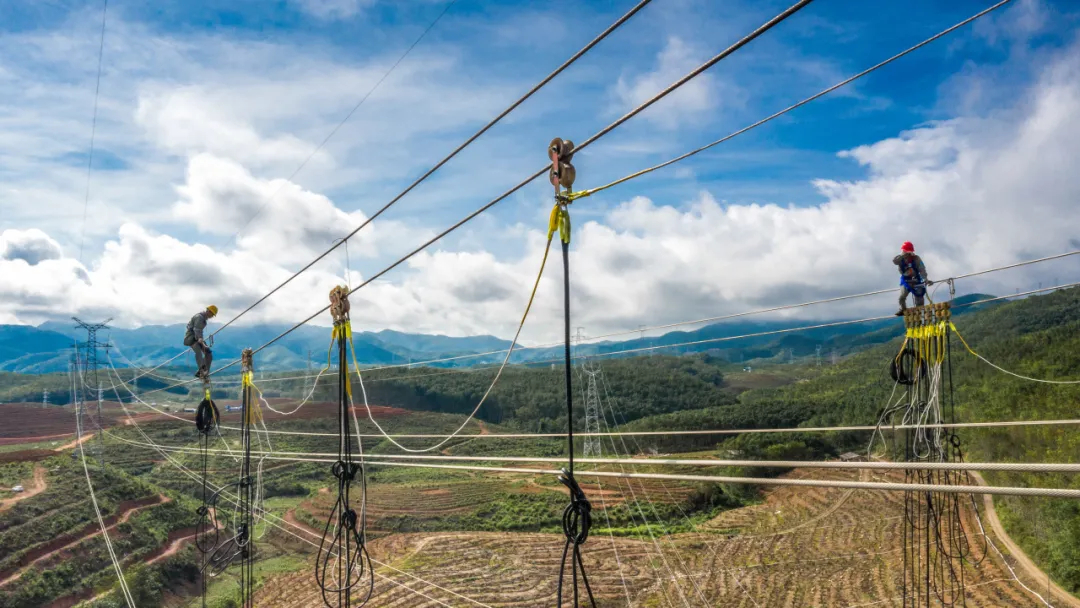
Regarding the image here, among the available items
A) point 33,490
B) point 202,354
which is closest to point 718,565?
point 202,354

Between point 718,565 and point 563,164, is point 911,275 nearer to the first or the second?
point 563,164

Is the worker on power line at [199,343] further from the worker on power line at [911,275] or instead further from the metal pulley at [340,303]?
the worker on power line at [911,275]

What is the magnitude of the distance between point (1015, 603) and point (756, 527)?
35.1 ft

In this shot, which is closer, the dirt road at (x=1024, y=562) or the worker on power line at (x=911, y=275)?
the worker on power line at (x=911, y=275)

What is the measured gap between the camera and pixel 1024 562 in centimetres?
1543

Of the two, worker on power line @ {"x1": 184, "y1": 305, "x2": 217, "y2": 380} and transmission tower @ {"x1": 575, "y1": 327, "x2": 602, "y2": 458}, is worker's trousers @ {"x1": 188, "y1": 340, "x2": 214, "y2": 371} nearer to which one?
worker on power line @ {"x1": 184, "y1": 305, "x2": 217, "y2": 380}

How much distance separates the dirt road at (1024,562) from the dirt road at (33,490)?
29654 mm

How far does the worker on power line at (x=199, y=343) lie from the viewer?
7367mm

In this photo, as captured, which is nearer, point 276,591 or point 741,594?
point 741,594

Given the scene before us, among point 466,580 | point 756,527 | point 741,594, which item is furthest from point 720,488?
point 466,580

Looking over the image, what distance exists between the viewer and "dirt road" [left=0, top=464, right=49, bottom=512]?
2099 centimetres

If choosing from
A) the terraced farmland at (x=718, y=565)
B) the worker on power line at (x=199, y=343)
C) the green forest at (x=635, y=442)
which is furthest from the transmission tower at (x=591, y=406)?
the worker on power line at (x=199, y=343)

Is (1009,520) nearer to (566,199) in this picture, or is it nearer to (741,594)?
(741,594)

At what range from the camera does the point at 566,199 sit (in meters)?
2.75
